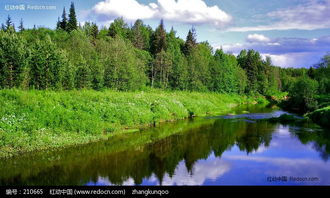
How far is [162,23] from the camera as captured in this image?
99562 millimetres

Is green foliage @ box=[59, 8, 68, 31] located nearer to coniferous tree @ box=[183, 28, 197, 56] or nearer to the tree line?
the tree line

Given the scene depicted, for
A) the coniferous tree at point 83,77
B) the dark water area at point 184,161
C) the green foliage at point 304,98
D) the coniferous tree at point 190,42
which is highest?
the coniferous tree at point 190,42

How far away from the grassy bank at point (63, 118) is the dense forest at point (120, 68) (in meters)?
8.57

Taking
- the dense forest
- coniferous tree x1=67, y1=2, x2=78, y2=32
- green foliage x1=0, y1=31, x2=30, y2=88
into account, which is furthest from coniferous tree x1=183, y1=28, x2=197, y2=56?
green foliage x1=0, y1=31, x2=30, y2=88

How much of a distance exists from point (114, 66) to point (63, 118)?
32.9 meters

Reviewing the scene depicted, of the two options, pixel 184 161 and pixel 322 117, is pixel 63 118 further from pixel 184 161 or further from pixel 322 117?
pixel 322 117

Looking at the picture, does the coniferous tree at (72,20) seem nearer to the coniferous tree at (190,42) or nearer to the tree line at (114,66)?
the tree line at (114,66)

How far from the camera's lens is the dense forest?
42.7m

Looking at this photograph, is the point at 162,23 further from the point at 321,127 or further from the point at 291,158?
the point at 291,158

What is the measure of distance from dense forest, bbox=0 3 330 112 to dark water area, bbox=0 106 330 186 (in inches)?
732

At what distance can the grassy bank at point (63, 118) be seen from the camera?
80.6 feet

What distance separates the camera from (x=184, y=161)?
958 inches

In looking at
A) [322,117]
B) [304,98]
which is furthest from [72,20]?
[322,117]

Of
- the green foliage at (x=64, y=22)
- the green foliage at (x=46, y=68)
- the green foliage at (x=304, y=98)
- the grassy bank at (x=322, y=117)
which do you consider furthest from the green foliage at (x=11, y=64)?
the green foliage at (x=64, y=22)
